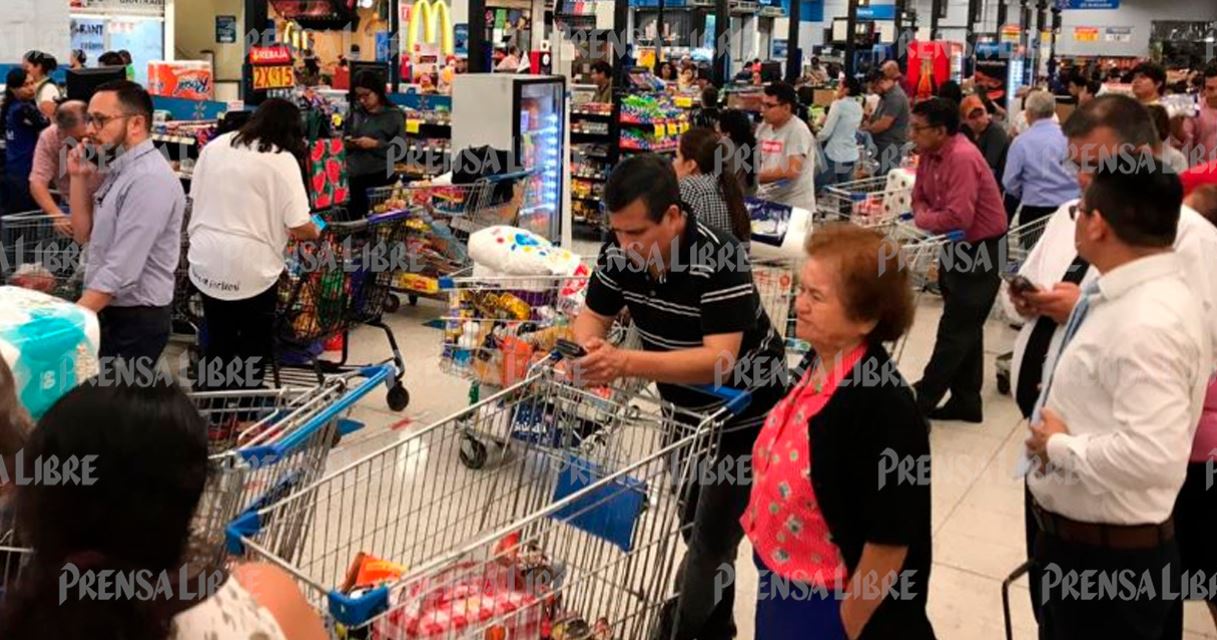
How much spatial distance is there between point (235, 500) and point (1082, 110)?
2627 millimetres

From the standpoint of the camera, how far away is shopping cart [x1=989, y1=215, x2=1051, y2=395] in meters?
6.21

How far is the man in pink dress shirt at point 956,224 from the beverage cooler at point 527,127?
8.91 ft

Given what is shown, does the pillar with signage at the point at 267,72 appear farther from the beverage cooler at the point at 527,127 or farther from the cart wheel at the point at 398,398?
the cart wheel at the point at 398,398

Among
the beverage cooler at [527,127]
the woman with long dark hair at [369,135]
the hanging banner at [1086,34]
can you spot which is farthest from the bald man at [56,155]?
the hanging banner at [1086,34]

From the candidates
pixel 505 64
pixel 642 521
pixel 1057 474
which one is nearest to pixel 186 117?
pixel 505 64

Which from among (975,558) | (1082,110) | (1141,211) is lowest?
(975,558)

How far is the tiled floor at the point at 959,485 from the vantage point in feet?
13.3

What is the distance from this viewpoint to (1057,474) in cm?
259

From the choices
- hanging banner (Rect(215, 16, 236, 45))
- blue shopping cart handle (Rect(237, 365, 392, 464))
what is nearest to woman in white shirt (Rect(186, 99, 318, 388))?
blue shopping cart handle (Rect(237, 365, 392, 464))

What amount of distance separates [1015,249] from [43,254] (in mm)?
5211

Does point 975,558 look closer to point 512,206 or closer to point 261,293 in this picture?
point 261,293

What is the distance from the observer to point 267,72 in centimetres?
707

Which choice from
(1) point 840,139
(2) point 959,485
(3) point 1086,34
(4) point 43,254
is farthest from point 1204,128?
(3) point 1086,34

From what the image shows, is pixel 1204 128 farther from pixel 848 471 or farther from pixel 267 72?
pixel 848 471
